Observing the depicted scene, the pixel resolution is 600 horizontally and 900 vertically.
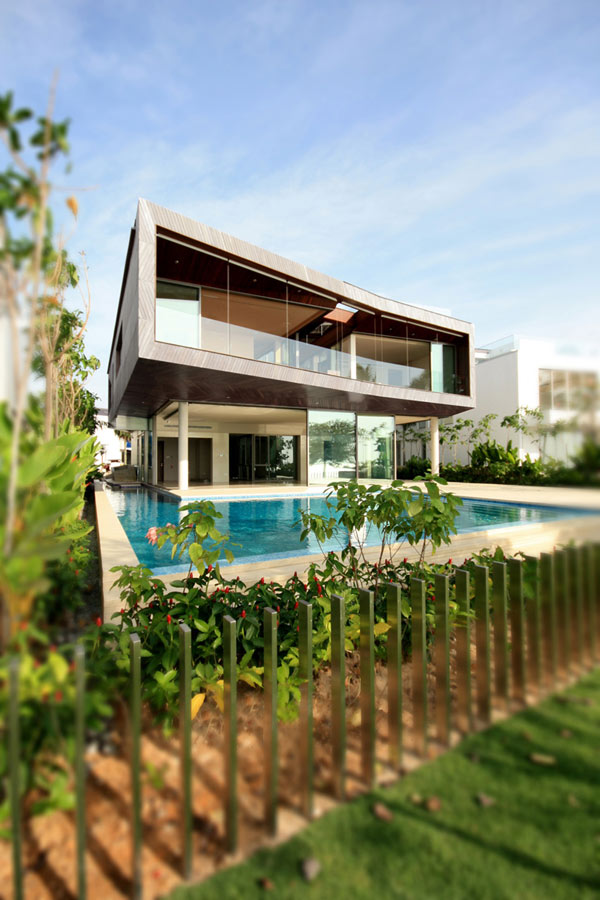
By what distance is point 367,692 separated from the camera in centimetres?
191

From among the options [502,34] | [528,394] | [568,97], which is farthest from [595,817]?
[502,34]

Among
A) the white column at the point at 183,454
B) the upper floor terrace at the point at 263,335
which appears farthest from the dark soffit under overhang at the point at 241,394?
the white column at the point at 183,454

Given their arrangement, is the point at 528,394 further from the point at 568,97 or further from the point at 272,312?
the point at 272,312

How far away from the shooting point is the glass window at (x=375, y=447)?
69.4 ft

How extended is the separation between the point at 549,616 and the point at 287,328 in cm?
1547

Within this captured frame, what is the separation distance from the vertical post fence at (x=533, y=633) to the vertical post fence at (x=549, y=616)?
55 millimetres

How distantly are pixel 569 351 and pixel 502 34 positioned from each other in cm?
157

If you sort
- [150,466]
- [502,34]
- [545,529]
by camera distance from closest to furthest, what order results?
[545,529] < [502,34] < [150,466]

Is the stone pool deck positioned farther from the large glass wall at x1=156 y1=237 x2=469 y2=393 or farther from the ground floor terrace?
the ground floor terrace

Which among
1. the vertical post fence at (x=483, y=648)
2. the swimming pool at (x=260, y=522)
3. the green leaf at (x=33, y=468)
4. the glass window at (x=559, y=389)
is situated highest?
the glass window at (x=559, y=389)

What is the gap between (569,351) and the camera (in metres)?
1.31

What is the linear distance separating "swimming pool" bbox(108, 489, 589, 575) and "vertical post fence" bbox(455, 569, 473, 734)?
6.88 feet

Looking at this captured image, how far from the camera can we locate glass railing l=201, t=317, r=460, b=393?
13.3 m

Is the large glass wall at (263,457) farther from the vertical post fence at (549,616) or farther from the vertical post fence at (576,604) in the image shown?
the vertical post fence at (576,604)
